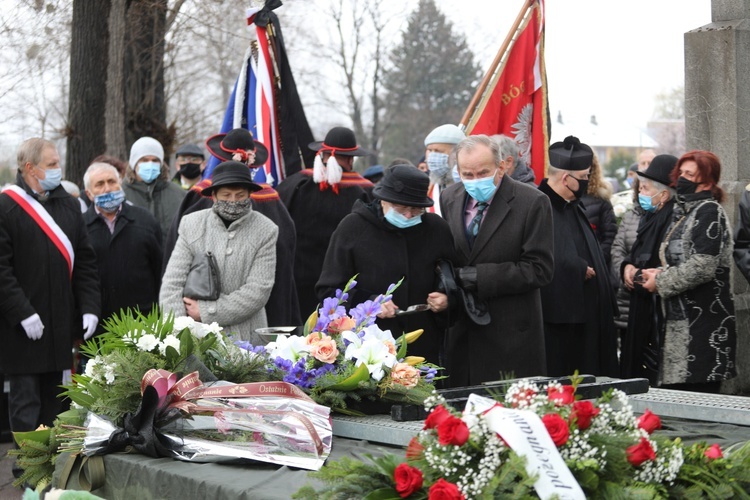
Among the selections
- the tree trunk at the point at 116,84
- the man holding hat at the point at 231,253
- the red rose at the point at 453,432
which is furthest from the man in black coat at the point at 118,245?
the red rose at the point at 453,432

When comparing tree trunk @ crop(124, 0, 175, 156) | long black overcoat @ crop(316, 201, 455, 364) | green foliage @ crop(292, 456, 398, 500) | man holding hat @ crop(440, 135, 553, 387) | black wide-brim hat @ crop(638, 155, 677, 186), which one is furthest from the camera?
tree trunk @ crop(124, 0, 175, 156)

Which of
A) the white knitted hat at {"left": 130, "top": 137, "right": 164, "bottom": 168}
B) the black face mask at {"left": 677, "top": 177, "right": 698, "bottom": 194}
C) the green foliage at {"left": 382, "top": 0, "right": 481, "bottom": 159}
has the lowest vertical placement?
the black face mask at {"left": 677, "top": 177, "right": 698, "bottom": 194}

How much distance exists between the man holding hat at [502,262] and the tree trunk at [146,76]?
787cm

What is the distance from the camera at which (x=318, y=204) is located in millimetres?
8477

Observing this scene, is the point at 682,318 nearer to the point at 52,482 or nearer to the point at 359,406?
the point at 359,406

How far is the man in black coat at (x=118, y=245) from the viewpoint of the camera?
7922 mm

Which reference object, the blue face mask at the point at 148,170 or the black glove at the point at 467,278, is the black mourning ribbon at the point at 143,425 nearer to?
the black glove at the point at 467,278

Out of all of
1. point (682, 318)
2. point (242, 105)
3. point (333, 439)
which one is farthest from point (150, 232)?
point (333, 439)

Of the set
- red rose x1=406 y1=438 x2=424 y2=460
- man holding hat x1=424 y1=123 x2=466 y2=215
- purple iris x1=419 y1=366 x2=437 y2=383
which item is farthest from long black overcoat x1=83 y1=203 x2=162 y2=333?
red rose x1=406 y1=438 x2=424 y2=460

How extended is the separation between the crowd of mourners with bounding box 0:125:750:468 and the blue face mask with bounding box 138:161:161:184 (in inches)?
54.4

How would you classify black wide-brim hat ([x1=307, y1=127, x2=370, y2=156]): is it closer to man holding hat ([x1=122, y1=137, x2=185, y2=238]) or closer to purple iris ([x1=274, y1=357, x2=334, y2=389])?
man holding hat ([x1=122, y1=137, x2=185, y2=238])

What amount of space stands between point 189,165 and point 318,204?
319cm

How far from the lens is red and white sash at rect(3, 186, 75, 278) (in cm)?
695

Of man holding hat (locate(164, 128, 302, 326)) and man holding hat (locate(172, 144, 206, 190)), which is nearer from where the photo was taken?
man holding hat (locate(164, 128, 302, 326))
